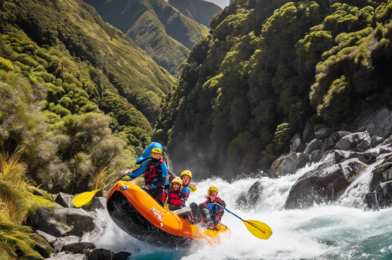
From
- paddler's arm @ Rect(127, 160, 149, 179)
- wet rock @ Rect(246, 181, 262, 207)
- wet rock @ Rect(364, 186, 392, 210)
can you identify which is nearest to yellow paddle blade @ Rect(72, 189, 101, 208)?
paddler's arm @ Rect(127, 160, 149, 179)

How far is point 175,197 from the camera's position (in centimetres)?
784

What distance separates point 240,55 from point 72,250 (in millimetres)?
35919

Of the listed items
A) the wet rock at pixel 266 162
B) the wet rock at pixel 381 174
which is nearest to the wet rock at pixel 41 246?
the wet rock at pixel 381 174

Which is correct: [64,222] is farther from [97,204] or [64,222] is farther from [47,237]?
[97,204]

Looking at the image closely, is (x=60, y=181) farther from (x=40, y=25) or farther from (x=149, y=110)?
(x=149, y=110)

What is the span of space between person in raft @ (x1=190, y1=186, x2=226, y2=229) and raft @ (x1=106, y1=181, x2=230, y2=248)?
33.1 inches

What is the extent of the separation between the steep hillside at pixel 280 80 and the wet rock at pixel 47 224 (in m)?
18.0

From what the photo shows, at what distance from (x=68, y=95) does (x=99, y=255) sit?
4803 cm

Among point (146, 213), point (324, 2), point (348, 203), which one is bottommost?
point (146, 213)

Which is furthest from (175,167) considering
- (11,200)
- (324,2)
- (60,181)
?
(11,200)

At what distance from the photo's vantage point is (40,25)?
75.1 m

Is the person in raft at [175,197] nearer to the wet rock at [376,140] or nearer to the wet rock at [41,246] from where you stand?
the wet rock at [41,246]

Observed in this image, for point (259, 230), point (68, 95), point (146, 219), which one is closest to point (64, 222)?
point (146, 219)

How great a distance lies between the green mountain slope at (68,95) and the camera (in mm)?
11195
